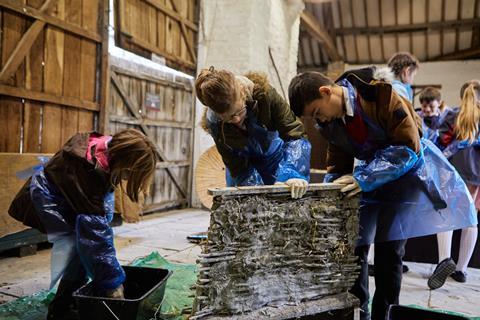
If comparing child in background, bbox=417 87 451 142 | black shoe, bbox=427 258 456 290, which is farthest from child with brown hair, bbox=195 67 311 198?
child in background, bbox=417 87 451 142

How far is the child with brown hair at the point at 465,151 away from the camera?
134 inches

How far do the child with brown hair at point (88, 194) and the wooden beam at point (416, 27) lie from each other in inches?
436

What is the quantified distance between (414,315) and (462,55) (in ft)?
38.5

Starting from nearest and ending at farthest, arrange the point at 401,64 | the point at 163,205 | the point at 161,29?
the point at 401,64 → the point at 161,29 → the point at 163,205

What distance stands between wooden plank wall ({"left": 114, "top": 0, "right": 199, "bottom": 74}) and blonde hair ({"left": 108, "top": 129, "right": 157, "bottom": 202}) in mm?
3779

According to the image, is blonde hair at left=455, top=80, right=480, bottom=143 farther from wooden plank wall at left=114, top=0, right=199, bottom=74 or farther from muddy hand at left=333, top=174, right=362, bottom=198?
wooden plank wall at left=114, top=0, right=199, bottom=74

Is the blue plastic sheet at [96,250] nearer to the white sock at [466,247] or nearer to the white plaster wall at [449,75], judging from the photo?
the white sock at [466,247]

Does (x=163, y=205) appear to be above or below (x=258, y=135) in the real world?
below

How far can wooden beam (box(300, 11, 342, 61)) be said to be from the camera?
386 inches

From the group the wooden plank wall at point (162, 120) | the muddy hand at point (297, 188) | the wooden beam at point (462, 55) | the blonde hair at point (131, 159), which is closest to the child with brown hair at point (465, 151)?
the muddy hand at point (297, 188)

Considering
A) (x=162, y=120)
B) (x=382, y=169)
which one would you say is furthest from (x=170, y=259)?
(x=162, y=120)

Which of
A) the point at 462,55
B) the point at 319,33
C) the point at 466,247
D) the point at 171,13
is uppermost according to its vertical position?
the point at 319,33

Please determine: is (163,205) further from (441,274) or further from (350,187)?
(350,187)

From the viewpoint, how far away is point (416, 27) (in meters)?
11.4
